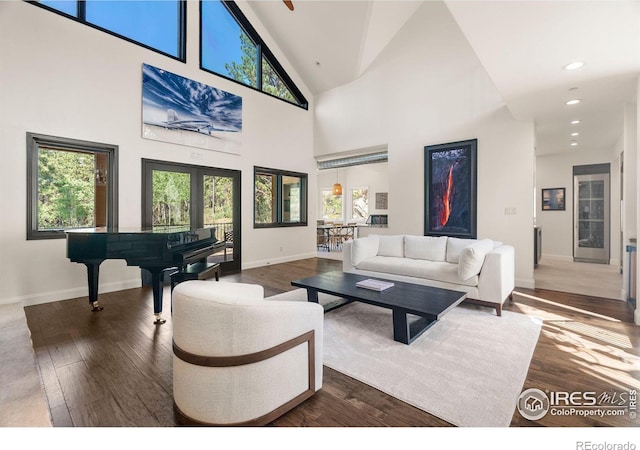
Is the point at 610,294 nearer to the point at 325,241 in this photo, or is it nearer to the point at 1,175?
the point at 325,241

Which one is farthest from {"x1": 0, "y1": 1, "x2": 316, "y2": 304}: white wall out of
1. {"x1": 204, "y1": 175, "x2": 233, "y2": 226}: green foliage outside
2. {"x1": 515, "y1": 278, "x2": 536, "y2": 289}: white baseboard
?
{"x1": 515, "y1": 278, "x2": 536, "y2": 289}: white baseboard

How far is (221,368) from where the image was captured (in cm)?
152

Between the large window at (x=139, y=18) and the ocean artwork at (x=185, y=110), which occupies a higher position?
the large window at (x=139, y=18)

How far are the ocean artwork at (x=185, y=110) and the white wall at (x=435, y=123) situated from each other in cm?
276

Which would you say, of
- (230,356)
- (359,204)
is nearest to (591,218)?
(359,204)

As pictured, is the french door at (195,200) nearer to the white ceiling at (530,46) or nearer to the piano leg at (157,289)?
the piano leg at (157,289)

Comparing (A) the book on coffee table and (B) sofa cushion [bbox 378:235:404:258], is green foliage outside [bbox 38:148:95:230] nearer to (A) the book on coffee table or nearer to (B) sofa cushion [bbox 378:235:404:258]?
(A) the book on coffee table

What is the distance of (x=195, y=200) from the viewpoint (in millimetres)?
5609

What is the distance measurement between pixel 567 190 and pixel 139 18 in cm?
1003

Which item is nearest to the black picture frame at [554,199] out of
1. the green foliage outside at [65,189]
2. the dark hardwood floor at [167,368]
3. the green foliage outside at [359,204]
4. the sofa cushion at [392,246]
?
the dark hardwood floor at [167,368]

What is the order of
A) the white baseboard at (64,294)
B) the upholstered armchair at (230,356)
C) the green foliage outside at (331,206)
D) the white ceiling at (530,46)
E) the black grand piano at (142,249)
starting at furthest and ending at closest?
1. the green foliage outside at (331,206)
2. the white baseboard at (64,294)
3. the black grand piano at (142,249)
4. the white ceiling at (530,46)
5. the upholstered armchair at (230,356)

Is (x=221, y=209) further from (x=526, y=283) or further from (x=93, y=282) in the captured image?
(x=526, y=283)

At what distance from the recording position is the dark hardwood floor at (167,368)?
1695mm

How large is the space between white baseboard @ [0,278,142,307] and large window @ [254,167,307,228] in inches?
107
